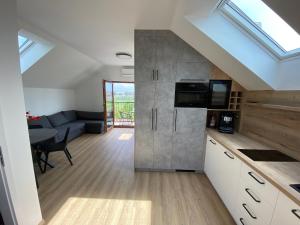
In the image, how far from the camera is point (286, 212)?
111 cm

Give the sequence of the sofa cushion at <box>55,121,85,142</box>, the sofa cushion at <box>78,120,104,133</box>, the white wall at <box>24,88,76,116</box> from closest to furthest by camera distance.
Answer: the white wall at <box>24,88,76,116</box>
the sofa cushion at <box>55,121,85,142</box>
the sofa cushion at <box>78,120,104,133</box>

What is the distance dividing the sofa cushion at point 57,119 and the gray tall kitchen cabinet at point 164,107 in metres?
3.28

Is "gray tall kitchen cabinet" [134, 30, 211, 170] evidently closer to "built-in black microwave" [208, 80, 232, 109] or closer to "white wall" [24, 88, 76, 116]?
"built-in black microwave" [208, 80, 232, 109]

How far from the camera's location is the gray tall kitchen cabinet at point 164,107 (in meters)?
2.60

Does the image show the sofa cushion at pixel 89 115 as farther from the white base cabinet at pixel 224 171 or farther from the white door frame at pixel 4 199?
the white door frame at pixel 4 199

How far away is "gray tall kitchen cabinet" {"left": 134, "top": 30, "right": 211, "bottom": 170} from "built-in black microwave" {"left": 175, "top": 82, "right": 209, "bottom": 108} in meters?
0.09

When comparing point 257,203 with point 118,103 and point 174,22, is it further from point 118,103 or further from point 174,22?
point 118,103

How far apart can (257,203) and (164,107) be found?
181cm

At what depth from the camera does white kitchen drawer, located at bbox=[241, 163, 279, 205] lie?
125 centimetres

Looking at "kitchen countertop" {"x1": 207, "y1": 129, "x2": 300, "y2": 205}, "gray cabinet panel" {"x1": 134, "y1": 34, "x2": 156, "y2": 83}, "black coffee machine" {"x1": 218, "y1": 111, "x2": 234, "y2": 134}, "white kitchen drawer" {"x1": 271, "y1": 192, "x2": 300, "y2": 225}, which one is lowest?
"white kitchen drawer" {"x1": 271, "y1": 192, "x2": 300, "y2": 225}

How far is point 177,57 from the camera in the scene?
262cm

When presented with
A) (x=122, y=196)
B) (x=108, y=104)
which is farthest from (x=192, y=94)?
(x=108, y=104)

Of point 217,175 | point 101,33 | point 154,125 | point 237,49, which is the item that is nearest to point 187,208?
point 217,175

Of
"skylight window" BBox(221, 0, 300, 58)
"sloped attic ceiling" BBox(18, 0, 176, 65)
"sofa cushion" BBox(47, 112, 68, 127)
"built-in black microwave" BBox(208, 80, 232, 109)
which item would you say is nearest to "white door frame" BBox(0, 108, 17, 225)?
"sloped attic ceiling" BBox(18, 0, 176, 65)
